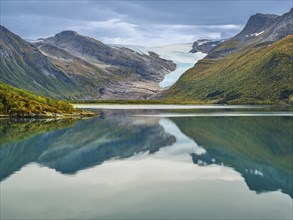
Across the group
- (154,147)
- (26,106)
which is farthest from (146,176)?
(26,106)

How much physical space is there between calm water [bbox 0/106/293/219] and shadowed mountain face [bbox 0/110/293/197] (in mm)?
129

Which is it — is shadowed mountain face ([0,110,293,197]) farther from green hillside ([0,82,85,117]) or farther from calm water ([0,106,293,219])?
green hillside ([0,82,85,117])

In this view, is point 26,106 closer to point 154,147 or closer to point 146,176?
point 154,147

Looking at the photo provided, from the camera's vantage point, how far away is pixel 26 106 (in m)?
137

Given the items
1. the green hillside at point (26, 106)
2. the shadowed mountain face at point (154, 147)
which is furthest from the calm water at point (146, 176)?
the green hillside at point (26, 106)

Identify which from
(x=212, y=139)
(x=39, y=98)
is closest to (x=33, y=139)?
(x=212, y=139)

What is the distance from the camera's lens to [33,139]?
3061 inches

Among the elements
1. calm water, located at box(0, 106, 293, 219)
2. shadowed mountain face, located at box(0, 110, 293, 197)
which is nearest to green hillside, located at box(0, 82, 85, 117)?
shadowed mountain face, located at box(0, 110, 293, 197)

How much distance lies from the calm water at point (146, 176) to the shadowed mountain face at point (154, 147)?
13cm

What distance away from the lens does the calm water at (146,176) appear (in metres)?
30.8

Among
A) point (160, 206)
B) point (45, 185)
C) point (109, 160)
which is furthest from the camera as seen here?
point (109, 160)

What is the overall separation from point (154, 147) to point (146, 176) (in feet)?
84.2

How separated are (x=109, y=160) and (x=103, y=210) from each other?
26.0m

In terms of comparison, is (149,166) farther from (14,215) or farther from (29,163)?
(14,215)
